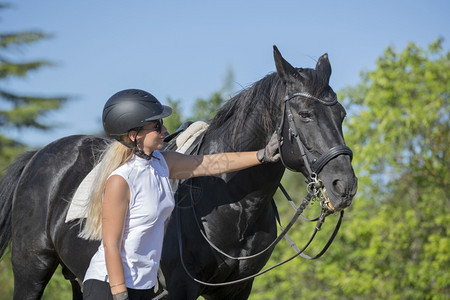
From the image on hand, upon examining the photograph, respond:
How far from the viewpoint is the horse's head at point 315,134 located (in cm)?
321

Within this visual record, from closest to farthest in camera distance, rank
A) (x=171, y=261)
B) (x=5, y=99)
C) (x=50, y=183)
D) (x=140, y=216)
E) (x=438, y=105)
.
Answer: (x=140, y=216) → (x=171, y=261) → (x=50, y=183) → (x=438, y=105) → (x=5, y=99)

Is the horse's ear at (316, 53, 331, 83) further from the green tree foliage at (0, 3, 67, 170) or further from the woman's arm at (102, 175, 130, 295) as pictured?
the green tree foliage at (0, 3, 67, 170)

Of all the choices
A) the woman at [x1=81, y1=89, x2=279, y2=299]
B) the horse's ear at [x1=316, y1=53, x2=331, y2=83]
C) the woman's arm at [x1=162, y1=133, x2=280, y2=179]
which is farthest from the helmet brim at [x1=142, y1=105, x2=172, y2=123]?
the horse's ear at [x1=316, y1=53, x2=331, y2=83]

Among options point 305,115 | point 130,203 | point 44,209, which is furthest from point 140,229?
point 44,209

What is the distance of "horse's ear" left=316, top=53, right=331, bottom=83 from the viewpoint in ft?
11.8

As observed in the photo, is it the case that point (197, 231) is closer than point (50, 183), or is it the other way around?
point (197, 231)

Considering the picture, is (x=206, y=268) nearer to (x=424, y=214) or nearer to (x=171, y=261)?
(x=171, y=261)

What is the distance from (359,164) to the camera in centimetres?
1076

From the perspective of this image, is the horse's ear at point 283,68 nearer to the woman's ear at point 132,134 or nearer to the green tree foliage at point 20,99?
the woman's ear at point 132,134

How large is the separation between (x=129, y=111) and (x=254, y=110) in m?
1.04

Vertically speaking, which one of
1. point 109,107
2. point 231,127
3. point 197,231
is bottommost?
point 197,231

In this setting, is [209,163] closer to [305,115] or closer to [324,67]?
[305,115]

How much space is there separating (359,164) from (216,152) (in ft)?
24.2

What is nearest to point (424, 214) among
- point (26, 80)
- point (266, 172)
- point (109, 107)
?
point (266, 172)
